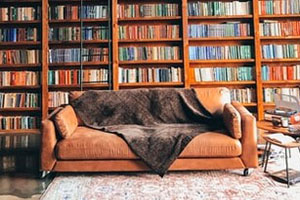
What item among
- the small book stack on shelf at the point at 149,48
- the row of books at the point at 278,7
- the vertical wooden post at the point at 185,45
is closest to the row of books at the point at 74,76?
the small book stack on shelf at the point at 149,48

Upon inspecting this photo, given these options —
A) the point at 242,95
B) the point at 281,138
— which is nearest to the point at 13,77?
the point at 242,95

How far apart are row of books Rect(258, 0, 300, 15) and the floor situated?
229 centimetres

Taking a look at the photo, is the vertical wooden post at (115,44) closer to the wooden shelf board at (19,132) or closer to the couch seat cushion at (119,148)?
the wooden shelf board at (19,132)

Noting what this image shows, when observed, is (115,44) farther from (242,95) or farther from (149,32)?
(242,95)

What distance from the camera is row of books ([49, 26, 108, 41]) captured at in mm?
4652

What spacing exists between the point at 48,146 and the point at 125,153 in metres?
0.66

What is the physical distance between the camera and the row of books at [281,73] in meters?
4.62

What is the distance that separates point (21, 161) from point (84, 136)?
39.9 inches

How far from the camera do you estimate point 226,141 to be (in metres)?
2.72

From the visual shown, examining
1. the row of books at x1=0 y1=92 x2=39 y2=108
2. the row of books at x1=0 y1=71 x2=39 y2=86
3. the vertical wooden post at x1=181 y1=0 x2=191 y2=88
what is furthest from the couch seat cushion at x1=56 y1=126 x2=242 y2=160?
the row of books at x1=0 y1=71 x2=39 y2=86

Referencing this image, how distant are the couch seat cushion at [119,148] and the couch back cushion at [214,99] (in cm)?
63

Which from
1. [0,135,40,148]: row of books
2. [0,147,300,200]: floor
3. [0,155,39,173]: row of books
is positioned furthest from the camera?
[0,135,40,148]: row of books

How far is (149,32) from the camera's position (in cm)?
465

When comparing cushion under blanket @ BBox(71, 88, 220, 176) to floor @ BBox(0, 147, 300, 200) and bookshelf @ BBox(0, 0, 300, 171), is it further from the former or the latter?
bookshelf @ BBox(0, 0, 300, 171)
